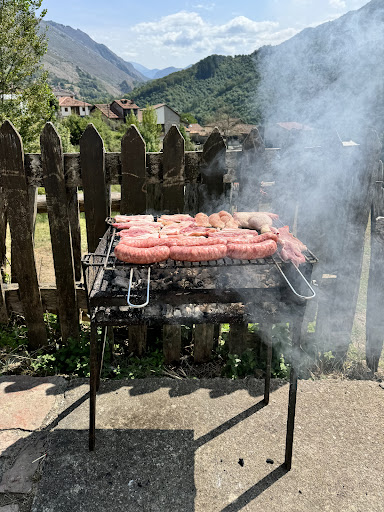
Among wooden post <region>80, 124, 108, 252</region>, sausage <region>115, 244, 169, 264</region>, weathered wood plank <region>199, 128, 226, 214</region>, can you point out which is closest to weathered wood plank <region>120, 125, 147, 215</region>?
wooden post <region>80, 124, 108, 252</region>

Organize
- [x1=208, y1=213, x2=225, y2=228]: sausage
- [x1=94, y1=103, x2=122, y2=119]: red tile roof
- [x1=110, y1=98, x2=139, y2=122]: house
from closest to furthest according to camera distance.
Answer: [x1=208, y1=213, x2=225, y2=228]: sausage → [x1=94, y1=103, x2=122, y2=119]: red tile roof → [x1=110, y1=98, x2=139, y2=122]: house

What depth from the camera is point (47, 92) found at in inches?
857

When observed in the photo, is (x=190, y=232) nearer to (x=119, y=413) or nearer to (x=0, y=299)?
(x=119, y=413)

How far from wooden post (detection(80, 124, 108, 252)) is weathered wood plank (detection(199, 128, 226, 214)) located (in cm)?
94

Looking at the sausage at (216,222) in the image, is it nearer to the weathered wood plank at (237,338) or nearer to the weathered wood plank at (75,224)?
the weathered wood plank at (237,338)

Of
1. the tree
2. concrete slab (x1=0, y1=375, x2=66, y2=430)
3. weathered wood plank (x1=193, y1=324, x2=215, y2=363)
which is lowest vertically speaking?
concrete slab (x1=0, y1=375, x2=66, y2=430)

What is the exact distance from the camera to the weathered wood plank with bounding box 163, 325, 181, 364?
3.48m

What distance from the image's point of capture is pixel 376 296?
3.47m

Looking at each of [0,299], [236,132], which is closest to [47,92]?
[0,299]

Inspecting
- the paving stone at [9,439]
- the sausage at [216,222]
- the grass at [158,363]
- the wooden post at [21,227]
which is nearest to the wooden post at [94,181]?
the wooden post at [21,227]

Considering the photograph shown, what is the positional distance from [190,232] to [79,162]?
131 cm

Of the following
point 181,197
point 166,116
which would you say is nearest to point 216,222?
point 181,197

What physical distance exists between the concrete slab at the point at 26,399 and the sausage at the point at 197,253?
1.83 metres

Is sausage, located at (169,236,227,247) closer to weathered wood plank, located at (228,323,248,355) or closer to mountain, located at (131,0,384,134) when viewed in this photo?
weathered wood plank, located at (228,323,248,355)
